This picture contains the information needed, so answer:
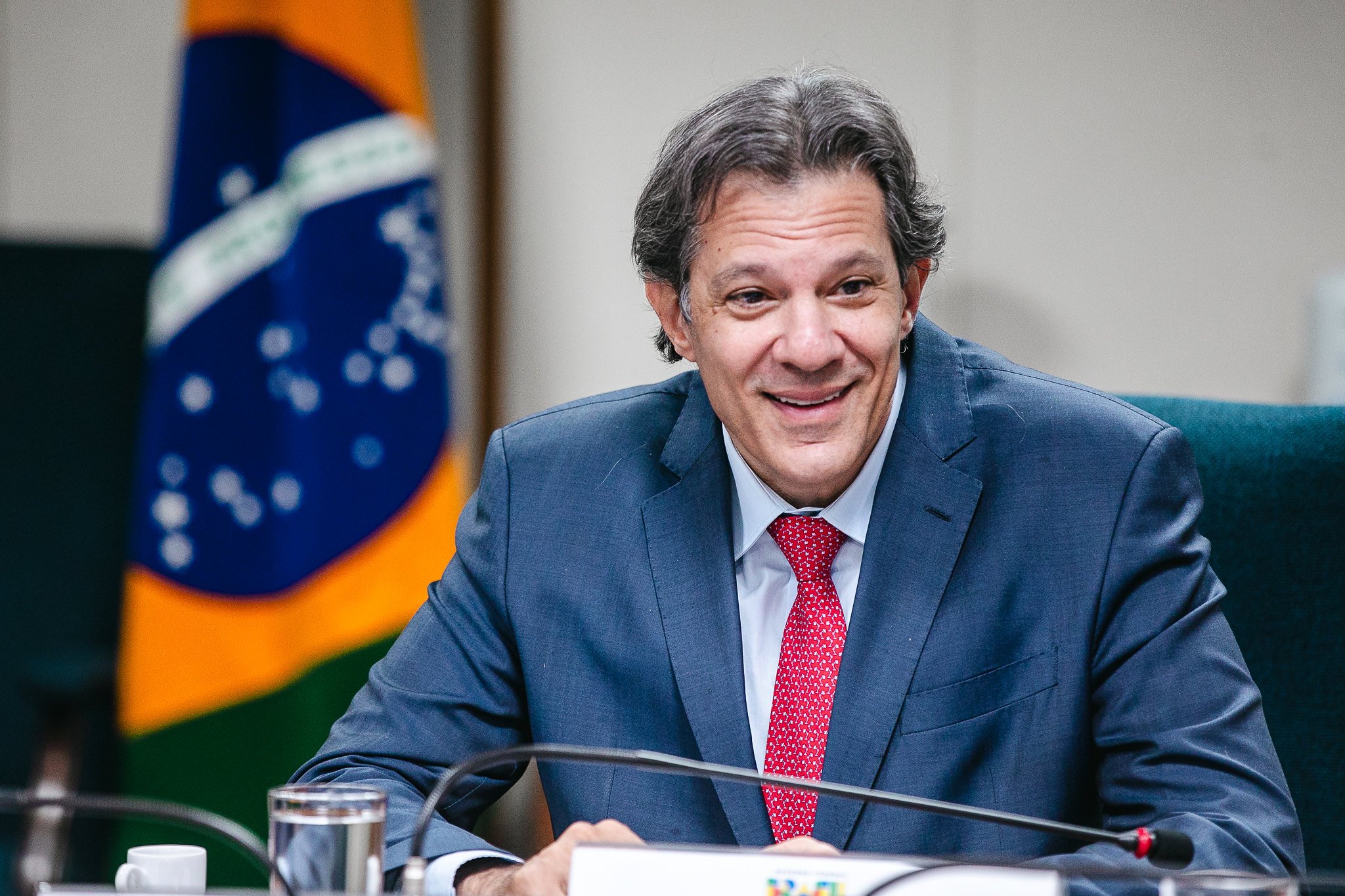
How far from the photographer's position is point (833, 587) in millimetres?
1378

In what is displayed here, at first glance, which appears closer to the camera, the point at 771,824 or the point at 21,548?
the point at 771,824

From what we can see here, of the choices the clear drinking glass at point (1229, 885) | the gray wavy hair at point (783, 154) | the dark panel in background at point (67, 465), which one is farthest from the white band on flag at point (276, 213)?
the clear drinking glass at point (1229, 885)

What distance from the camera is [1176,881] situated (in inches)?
28.0

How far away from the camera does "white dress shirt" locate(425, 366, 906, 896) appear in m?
1.37

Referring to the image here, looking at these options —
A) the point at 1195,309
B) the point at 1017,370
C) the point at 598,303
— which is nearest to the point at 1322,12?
the point at 1195,309

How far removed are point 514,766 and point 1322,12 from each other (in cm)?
182

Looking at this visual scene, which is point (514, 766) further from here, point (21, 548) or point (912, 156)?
point (21, 548)

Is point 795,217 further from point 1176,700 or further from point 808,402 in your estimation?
point 1176,700

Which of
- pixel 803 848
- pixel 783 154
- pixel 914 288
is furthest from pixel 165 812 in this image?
pixel 914 288

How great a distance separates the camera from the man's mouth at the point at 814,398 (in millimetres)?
1334

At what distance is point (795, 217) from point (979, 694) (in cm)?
51

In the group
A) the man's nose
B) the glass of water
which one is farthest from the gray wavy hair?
the glass of water

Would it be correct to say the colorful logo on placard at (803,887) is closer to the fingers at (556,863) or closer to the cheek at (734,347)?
the fingers at (556,863)

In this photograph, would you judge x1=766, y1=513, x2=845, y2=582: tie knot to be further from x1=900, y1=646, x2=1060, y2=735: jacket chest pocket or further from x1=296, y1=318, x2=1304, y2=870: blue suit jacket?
x1=900, y1=646, x2=1060, y2=735: jacket chest pocket
